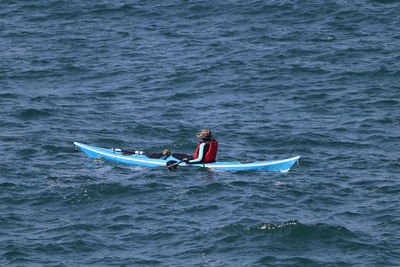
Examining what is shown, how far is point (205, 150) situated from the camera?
28062 millimetres

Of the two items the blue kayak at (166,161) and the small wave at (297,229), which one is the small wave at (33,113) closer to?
the blue kayak at (166,161)

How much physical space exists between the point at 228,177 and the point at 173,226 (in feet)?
15.3

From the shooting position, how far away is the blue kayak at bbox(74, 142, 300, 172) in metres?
27.6

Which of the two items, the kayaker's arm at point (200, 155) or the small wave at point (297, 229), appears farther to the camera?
the kayaker's arm at point (200, 155)

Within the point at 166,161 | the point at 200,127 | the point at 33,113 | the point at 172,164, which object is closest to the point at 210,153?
the point at 172,164

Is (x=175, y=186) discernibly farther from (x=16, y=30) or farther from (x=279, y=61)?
(x=16, y=30)

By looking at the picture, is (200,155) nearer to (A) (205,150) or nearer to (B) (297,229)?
(A) (205,150)

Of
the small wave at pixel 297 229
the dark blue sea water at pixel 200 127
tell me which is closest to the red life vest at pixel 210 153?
the dark blue sea water at pixel 200 127

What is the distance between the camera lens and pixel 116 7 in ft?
170

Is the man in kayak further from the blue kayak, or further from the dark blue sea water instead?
the dark blue sea water

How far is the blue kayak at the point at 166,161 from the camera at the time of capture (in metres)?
27.6

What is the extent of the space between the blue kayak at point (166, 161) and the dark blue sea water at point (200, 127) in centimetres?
30

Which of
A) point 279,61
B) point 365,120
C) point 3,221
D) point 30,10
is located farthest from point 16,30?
point 3,221

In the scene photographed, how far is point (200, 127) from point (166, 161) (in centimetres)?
484
